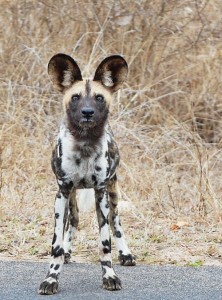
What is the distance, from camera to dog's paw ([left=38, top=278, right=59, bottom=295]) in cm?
461

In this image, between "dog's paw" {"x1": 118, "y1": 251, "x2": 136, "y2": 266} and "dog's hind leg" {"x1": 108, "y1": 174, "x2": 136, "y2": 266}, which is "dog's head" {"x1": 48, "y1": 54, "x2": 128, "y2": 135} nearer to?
"dog's hind leg" {"x1": 108, "y1": 174, "x2": 136, "y2": 266}

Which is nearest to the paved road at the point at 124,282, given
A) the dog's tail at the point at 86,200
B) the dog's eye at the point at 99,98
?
the dog's eye at the point at 99,98

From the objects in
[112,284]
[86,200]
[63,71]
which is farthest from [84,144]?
[86,200]

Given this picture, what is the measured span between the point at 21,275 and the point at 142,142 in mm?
3918

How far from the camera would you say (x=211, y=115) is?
32.4 ft

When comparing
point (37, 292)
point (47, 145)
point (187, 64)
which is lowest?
point (37, 292)

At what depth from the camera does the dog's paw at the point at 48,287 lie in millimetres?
4613

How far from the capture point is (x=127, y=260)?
18.0 feet

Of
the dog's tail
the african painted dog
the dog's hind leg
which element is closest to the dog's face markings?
the african painted dog

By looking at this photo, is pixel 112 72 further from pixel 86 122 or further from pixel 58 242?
pixel 58 242

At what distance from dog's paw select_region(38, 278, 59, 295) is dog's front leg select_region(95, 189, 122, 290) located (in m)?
0.29

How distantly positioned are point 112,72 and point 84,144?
49cm

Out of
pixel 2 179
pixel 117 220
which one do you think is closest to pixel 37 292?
pixel 117 220

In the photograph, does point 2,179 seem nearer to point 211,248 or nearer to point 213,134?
point 211,248
